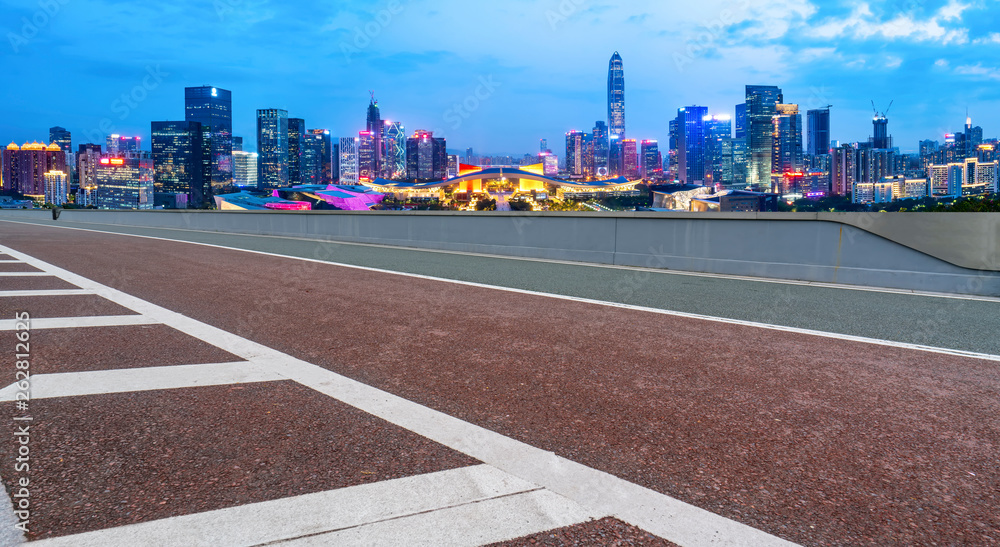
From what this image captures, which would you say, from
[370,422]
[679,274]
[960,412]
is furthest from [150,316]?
[679,274]

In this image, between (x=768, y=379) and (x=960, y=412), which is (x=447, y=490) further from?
(x=960, y=412)

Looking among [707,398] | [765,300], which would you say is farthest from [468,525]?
[765,300]

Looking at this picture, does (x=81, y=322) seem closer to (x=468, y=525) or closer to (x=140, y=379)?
(x=140, y=379)

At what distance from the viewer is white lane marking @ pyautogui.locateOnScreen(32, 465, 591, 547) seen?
7.95 feet

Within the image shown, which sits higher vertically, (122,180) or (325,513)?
(122,180)

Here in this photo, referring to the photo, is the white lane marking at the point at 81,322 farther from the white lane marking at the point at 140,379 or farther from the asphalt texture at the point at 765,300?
the asphalt texture at the point at 765,300

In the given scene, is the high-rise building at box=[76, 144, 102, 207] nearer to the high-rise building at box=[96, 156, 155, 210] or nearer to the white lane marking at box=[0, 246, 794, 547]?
the high-rise building at box=[96, 156, 155, 210]

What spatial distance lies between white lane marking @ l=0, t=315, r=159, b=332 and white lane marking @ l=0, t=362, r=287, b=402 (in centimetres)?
214

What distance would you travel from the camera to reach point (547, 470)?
3092mm

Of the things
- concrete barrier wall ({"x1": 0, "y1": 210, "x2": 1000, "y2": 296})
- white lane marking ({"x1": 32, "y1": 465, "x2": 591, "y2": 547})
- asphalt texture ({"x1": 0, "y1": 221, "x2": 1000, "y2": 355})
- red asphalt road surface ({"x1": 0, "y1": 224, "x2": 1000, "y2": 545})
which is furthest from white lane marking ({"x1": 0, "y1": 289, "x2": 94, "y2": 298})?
concrete barrier wall ({"x1": 0, "y1": 210, "x2": 1000, "y2": 296})

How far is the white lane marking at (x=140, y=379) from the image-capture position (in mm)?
4324

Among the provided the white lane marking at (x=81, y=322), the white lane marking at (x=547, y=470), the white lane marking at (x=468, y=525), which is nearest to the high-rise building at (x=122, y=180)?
the white lane marking at (x=81, y=322)

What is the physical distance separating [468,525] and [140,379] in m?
3.25

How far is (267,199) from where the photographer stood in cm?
18012
